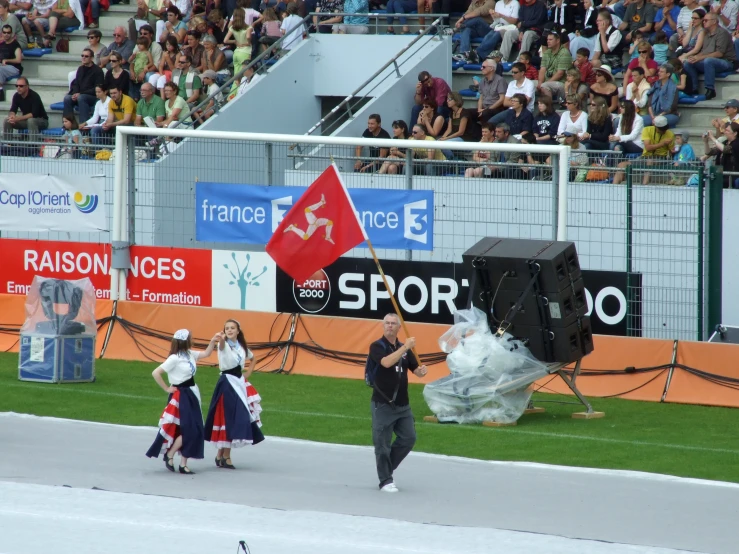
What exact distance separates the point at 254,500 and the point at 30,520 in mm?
1813

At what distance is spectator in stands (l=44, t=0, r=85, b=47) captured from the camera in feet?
92.4

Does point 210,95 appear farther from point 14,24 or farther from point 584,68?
point 14,24

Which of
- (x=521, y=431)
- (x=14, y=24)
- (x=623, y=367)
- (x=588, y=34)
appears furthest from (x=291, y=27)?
(x=521, y=431)

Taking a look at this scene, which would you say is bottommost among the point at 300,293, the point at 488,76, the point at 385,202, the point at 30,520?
the point at 30,520

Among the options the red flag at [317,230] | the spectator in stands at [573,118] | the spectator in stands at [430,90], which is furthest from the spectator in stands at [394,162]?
the spectator in stands at [430,90]

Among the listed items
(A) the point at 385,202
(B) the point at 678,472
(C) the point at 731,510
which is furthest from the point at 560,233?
(C) the point at 731,510

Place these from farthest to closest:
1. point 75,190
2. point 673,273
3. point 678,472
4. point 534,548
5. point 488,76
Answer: point 488,76
point 75,190
point 673,273
point 678,472
point 534,548

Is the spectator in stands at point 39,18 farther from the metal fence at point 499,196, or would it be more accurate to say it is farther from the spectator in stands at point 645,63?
the spectator in stands at point 645,63

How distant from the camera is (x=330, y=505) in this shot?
10.1 metres

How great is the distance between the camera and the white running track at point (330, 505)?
880 cm

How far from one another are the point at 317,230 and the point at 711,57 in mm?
8773

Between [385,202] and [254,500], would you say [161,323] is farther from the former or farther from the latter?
[254,500]

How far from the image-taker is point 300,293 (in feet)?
56.6

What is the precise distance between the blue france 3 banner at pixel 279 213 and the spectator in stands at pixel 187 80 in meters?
6.46
